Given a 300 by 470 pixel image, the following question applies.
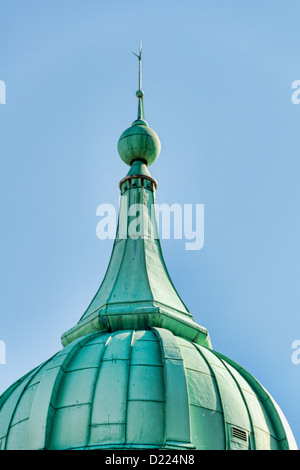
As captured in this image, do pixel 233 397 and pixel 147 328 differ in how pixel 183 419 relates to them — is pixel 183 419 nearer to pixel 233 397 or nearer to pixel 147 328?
pixel 233 397

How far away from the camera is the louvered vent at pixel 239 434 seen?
2825 centimetres

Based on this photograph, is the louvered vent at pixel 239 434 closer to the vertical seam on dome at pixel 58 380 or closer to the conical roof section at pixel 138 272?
the conical roof section at pixel 138 272

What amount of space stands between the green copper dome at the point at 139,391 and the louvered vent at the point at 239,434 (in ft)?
0.10

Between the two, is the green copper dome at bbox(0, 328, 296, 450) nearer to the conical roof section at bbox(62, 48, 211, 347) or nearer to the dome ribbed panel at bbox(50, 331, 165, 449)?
the dome ribbed panel at bbox(50, 331, 165, 449)

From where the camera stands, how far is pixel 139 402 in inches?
1097

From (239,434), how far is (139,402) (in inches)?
126

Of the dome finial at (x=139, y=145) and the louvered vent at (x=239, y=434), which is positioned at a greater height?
the dome finial at (x=139, y=145)

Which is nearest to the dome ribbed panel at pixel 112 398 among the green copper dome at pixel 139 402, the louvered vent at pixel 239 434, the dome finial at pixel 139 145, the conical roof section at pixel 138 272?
the green copper dome at pixel 139 402

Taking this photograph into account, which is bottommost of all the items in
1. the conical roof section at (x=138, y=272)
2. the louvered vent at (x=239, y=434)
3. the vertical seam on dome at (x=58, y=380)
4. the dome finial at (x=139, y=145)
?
the louvered vent at (x=239, y=434)

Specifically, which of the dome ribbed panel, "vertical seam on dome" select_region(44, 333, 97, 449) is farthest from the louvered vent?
"vertical seam on dome" select_region(44, 333, 97, 449)

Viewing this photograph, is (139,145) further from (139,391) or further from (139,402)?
(139,402)

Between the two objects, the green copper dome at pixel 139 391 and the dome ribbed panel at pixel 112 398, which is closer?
the dome ribbed panel at pixel 112 398
